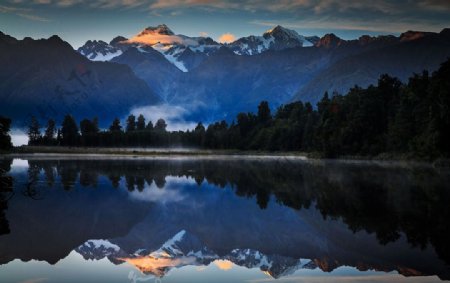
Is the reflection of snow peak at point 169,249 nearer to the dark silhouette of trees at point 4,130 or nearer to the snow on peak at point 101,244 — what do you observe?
the snow on peak at point 101,244

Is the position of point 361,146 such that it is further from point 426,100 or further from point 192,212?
point 192,212

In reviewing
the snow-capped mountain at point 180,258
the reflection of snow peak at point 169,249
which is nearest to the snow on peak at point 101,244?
the snow-capped mountain at point 180,258

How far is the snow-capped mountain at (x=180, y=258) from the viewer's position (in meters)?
20.8

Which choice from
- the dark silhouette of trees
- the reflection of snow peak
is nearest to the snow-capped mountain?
the reflection of snow peak

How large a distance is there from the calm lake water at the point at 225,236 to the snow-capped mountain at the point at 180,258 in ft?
0.13

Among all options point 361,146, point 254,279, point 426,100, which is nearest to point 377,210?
point 254,279

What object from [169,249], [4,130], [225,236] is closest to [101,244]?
[169,249]

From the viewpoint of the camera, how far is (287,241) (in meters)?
26.5

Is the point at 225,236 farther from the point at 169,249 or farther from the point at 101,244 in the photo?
the point at 101,244

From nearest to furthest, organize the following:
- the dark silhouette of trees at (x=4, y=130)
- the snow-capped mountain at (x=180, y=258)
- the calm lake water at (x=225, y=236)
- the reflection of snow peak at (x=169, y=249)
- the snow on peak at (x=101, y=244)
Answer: the calm lake water at (x=225, y=236) < the snow-capped mountain at (x=180, y=258) < the reflection of snow peak at (x=169, y=249) < the snow on peak at (x=101, y=244) < the dark silhouette of trees at (x=4, y=130)

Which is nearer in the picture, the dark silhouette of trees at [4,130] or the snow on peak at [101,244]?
the snow on peak at [101,244]

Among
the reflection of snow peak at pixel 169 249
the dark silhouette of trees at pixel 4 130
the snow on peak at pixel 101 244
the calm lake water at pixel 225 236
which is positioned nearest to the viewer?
A: the calm lake water at pixel 225 236

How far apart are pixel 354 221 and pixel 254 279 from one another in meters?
13.3

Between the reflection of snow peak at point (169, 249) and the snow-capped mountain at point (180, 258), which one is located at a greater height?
the snow-capped mountain at point (180, 258)
